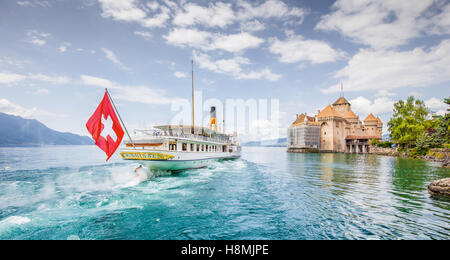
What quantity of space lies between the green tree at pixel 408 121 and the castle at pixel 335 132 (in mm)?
28192

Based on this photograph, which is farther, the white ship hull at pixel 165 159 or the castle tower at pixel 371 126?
the castle tower at pixel 371 126

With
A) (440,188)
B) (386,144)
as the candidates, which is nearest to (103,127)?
(440,188)

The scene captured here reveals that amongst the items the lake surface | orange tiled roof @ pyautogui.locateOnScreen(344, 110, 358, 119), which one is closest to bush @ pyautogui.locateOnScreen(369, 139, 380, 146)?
orange tiled roof @ pyautogui.locateOnScreen(344, 110, 358, 119)

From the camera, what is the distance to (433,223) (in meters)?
7.63

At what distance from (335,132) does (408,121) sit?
35.0 meters

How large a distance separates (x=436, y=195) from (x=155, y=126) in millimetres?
23384

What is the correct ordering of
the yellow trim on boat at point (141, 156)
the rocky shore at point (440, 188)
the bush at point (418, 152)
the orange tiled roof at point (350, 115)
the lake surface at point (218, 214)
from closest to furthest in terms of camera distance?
the lake surface at point (218, 214) < the rocky shore at point (440, 188) < the yellow trim on boat at point (141, 156) < the bush at point (418, 152) < the orange tiled roof at point (350, 115)

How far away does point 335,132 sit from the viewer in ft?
296

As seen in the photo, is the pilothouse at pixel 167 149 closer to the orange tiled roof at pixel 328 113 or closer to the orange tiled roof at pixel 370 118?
the orange tiled roof at pixel 328 113

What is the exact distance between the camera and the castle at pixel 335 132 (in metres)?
89.5

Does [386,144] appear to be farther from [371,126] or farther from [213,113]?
[213,113]

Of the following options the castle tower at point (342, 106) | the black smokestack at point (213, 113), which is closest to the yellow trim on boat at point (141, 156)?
the black smokestack at point (213, 113)

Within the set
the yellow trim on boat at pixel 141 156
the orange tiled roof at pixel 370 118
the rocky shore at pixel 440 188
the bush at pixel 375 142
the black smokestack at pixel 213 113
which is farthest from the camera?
the orange tiled roof at pixel 370 118

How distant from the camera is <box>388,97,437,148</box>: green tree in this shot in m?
53.7
